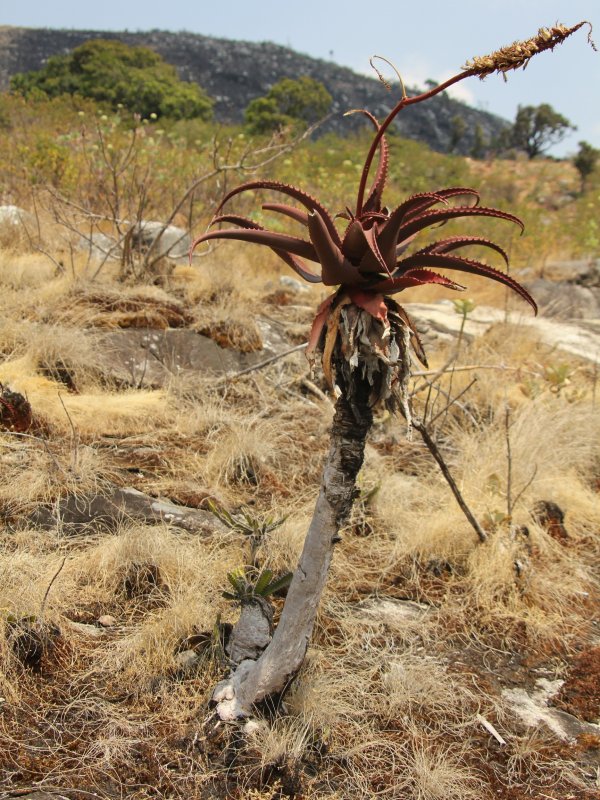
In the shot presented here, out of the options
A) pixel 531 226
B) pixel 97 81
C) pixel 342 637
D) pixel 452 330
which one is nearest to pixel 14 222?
pixel 452 330

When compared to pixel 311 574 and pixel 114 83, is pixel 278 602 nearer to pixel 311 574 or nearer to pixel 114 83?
pixel 311 574

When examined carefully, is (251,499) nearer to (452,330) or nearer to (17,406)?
(17,406)

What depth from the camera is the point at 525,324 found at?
6.52 meters

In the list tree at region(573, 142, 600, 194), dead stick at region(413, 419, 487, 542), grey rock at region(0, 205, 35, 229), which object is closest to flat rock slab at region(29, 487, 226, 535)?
dead stick at region(413, 419, 487, 542)

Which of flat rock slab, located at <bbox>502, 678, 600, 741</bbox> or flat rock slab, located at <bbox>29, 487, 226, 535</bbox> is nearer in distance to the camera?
flat rock slab, located at <bbox>502, 678, 600, 741</bbox>

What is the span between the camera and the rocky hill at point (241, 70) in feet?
180

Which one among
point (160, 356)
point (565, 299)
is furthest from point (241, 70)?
point (160, 356)

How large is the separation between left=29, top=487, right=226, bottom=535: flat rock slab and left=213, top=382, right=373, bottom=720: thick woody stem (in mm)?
1088

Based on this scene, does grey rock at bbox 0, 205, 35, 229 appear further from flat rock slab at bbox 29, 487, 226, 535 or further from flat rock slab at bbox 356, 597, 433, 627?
flat rock slab at bbox 356, 597, 433, 627

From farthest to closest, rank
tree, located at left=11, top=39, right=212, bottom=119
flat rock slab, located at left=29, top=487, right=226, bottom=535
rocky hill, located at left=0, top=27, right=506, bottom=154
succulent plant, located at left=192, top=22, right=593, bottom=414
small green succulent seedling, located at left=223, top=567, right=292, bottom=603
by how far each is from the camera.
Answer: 1. rocky hill, located at left=0, top=27, right=506, bottom=154
2. tree, located at left=11, top=39, right=212, bottom=119
3. flat rock slab, located at left=29, top=487, right=226, bottom=535
4. small green succulent seedling, located at left=223, top=567, right=292, bottom=603
5. succulent plant, located at left=192, top=22, right=593, bottom=414

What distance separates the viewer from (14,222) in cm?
641

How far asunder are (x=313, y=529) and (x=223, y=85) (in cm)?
6376

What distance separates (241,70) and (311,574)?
65.6m

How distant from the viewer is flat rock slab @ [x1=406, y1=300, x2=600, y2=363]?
6.41 meters
